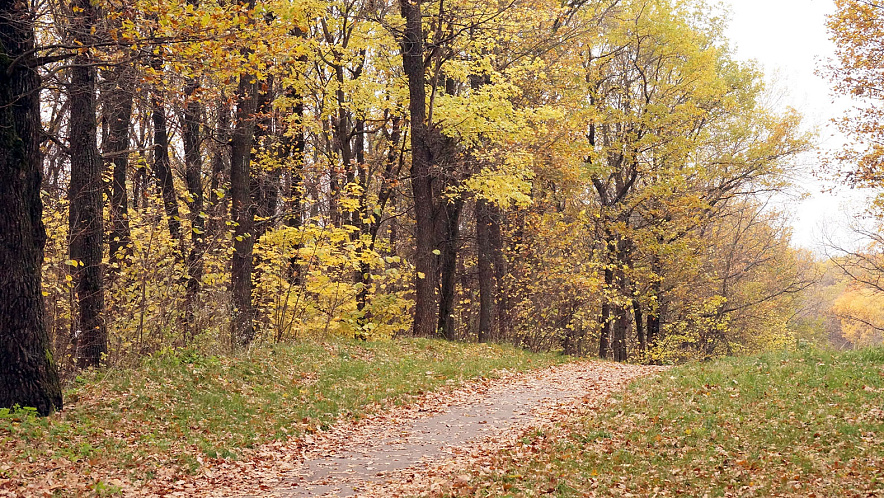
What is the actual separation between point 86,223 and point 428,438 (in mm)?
7194

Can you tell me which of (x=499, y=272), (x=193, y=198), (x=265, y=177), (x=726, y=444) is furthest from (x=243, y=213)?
(x=499, y=272)

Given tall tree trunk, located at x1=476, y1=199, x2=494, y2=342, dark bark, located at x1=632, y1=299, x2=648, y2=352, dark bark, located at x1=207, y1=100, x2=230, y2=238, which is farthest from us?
dark bark, located at x1=632, y1=299, x2=648, y2=352

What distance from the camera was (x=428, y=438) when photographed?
10500 millimetres

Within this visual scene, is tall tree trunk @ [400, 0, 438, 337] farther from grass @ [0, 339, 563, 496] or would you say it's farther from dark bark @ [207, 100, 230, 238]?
dark bark @ [207, 100, 230, 238]

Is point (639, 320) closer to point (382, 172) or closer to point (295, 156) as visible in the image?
point (382, 172)

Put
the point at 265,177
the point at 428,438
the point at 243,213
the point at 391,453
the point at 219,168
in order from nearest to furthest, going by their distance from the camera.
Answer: the point at 391,453, the point at 428,438, the point at 243,213, the point at 265,177, the point at 219,168

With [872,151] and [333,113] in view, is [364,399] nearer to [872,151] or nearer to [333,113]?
[333,113]

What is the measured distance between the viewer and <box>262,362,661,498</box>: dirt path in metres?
8.41

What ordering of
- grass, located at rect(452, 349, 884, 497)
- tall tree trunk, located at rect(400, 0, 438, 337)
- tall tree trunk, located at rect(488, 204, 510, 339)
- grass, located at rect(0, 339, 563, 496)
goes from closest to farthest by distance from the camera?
1. grass, located at rect(452, 349, 884, 497)
2. grass, located at rect(0, 339, 563, 496)
3. tall tree trunk, located at rect(400, 0, 438, 337)
4. tall tree trunk, located at rect(488, 204, 510, 339)

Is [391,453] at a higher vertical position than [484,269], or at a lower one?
lower

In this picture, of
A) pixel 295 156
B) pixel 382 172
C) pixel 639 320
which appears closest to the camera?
pixel 295 156

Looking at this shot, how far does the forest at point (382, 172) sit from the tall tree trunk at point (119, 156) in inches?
4.2

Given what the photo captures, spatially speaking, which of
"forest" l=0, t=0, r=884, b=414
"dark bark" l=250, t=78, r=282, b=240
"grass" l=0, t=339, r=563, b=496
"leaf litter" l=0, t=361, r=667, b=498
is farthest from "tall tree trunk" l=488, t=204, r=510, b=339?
"leaf litter" l=0, t=361, r=667, b=498

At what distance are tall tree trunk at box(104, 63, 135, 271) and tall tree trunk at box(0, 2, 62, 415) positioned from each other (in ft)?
5.14
